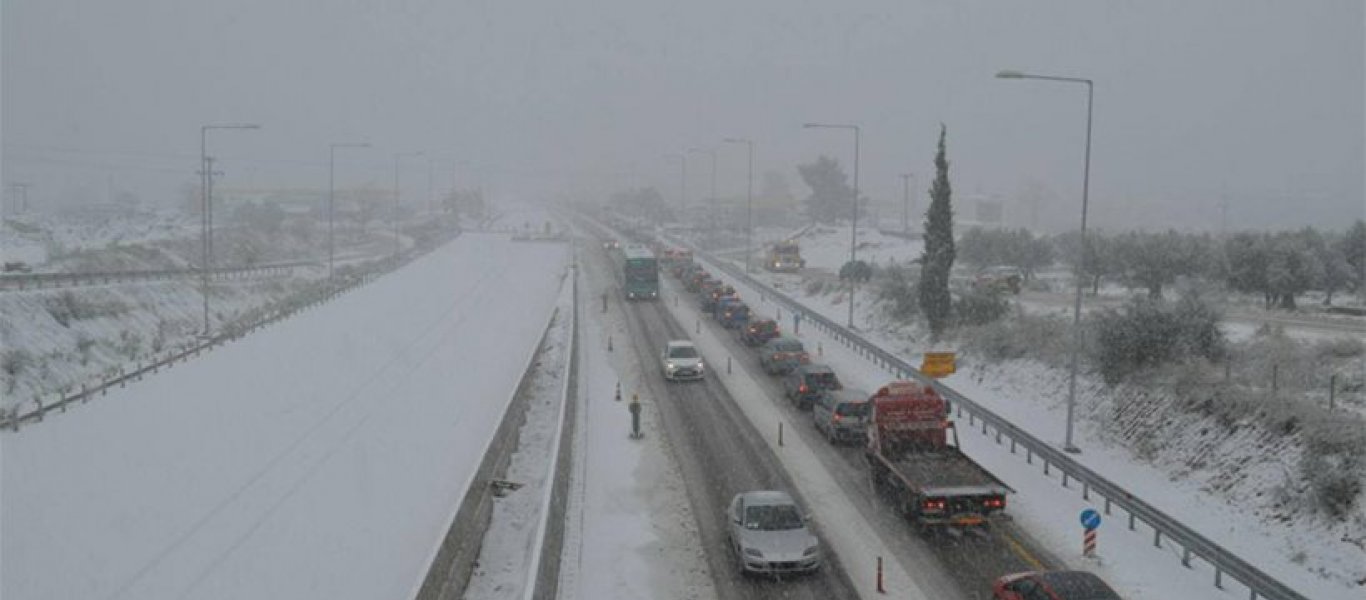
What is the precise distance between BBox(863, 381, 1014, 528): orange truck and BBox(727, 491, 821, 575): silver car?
2.34 metres

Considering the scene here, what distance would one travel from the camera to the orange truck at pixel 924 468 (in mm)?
18891

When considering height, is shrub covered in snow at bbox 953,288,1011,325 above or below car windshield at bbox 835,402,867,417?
above

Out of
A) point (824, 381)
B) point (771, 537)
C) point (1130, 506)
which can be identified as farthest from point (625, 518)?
point (824, 381)

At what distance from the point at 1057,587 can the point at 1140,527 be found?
6.95 metres

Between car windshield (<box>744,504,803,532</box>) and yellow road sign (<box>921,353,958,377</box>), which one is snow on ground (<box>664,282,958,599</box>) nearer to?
car windshield (<box>744,504,803,532</box>)

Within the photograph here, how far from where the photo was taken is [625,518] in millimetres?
20688

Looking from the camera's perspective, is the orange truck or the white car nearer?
the orange truck

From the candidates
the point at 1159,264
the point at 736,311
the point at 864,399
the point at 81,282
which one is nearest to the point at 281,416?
the point at 864,399

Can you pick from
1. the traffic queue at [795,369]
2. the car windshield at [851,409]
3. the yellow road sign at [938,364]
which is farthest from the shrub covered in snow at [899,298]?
the car windshield at [851,409]

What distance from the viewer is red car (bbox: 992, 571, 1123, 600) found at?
14.0 metres

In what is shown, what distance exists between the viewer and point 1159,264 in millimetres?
53312

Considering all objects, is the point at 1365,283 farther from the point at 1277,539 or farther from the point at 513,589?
the point at 513,589

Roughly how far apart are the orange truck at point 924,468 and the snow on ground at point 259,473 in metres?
8.83

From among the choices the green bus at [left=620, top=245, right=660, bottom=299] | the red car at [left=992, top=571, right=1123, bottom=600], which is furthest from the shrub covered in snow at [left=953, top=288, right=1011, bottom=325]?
the red car at [left=992, top=571, right=1123, bottom=600]
